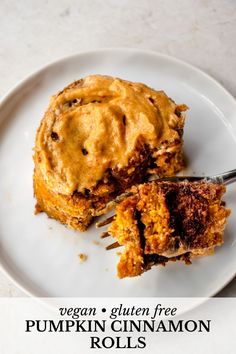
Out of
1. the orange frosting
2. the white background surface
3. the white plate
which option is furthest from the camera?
the white background surface

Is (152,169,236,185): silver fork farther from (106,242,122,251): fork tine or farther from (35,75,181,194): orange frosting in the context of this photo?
(106,242,122,251): fork tine

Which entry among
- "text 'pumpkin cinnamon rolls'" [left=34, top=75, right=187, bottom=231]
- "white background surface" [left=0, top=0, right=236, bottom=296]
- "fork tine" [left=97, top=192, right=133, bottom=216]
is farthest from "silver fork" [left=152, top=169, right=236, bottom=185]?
"white background surface" [left=0, top=0, right=236, bottom=296]

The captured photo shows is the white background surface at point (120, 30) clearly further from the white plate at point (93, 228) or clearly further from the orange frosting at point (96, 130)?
the orange frosting at point (96, 130)

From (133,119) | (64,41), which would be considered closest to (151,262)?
(133,119)

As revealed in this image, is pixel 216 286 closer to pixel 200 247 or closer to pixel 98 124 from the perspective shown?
pixel 200 247

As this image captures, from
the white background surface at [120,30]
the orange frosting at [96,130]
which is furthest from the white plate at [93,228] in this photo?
the orange frosting at [96,130]
